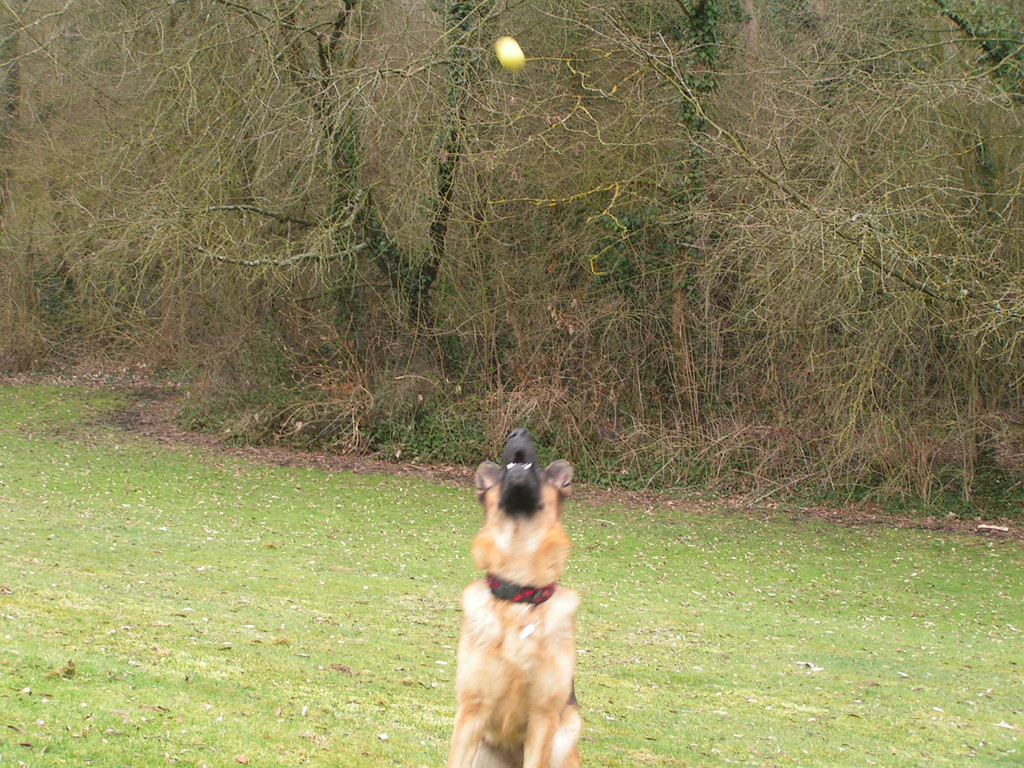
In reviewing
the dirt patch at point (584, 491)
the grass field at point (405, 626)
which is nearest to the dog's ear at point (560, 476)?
the grass field at point (405, 626)

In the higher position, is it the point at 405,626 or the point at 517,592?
the point at 517,592

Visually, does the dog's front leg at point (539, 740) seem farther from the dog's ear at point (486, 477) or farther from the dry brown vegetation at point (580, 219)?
the dry brown vegetation at point (580, 219)

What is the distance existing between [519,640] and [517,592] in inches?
7.4

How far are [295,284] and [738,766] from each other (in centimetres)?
1672

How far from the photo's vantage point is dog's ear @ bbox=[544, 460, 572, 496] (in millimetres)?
4215

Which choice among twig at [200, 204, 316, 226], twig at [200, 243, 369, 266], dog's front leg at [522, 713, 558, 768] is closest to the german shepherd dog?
dog's front leg at [522, 713, 558, 768]

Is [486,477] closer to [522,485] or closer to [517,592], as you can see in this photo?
[522,485]

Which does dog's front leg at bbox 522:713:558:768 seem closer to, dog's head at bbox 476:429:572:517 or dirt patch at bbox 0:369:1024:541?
dog's head at bbox 476:429:572:517

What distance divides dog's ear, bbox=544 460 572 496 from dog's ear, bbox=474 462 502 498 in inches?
8.4

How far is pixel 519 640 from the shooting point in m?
3.91

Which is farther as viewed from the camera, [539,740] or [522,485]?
[522,485]

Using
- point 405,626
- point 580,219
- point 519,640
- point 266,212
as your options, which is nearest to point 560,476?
point 519,640

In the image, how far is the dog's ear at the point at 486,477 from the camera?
426cm

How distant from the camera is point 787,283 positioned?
52.4ft
